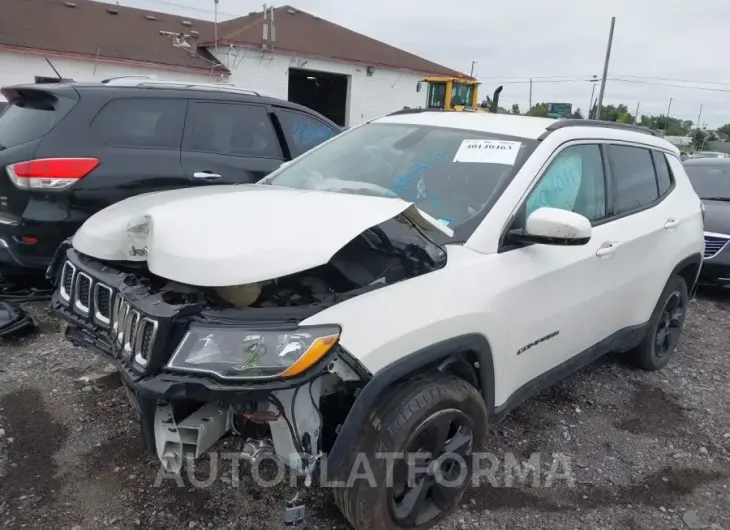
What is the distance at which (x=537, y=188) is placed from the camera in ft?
9.30

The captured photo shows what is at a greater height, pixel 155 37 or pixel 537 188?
pixel 155 37

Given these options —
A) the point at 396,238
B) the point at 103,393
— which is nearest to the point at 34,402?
the point at 103,393

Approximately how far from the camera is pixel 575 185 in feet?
10.5

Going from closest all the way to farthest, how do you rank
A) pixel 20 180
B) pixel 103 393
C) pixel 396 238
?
1. pixel 396 238
2. pixel 103 393
3. pixel 20 180

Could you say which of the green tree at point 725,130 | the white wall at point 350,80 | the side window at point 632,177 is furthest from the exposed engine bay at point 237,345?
the green tree at point 725,130

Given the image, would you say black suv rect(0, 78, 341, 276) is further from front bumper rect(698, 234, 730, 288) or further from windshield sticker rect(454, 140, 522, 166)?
front bumper rect(698, 234, 730, 288)

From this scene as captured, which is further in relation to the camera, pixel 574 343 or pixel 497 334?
pixel 574 343

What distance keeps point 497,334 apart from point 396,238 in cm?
62

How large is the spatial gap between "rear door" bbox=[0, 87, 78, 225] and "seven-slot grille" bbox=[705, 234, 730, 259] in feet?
20.2

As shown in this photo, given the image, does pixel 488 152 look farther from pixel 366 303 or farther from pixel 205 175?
pixel 205 175

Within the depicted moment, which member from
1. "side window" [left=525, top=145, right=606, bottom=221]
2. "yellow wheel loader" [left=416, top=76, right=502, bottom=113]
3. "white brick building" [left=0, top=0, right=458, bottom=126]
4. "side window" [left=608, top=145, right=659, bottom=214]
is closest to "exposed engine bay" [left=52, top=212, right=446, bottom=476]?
"side window" [left=525, top=145, right=606, bottom=221]

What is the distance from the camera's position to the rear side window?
4.00 m

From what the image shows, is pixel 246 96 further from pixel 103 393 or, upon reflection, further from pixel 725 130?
pixel 725 130

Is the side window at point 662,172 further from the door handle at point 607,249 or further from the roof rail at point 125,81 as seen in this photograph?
the roof rail at point 125,81
